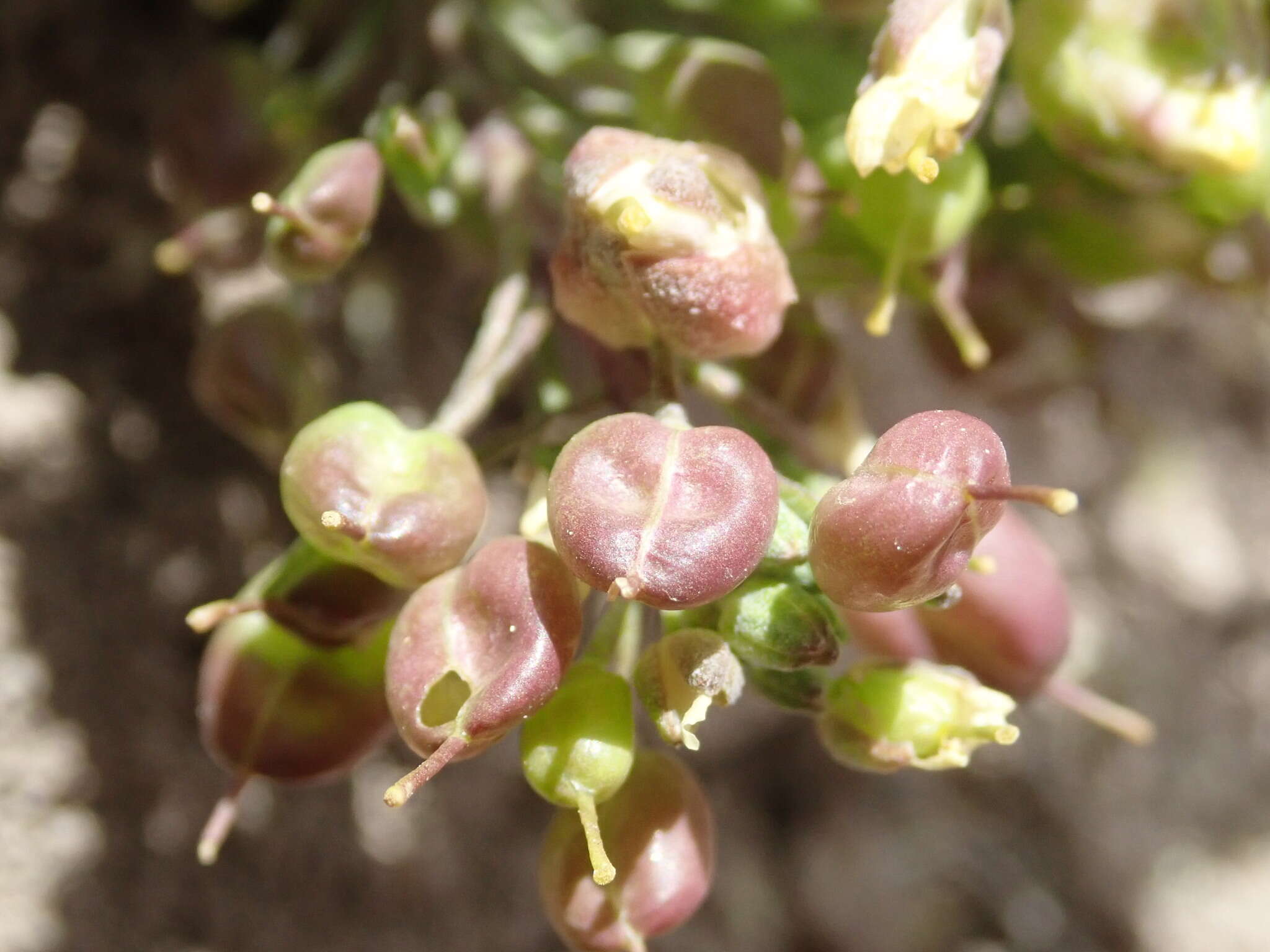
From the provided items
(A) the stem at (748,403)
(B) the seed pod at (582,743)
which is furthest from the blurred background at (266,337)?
(B) the seed pod at (582,743)

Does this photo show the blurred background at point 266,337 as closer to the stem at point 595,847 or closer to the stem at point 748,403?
the stem at point 748,403

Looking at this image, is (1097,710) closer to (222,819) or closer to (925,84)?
(925,84)

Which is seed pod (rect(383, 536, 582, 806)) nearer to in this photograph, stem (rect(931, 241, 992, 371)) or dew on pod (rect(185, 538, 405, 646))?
dew on pod (rect(185, 538, 405, 646))

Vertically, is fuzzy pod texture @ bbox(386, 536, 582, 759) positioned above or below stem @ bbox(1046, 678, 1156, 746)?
above

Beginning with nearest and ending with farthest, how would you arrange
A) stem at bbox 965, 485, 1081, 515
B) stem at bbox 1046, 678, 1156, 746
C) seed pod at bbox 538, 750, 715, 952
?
stem at bbox 965, 485, 1081, 515, seed pod at bbox 538, 750, 715, 952, stem at bbox 1046, 678, 1156, 746

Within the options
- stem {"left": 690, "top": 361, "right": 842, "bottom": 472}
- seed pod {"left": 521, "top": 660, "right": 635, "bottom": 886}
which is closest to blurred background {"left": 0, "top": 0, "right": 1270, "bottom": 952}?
stem {"left": 690, "top": 361, "right": 842, "bottom": 472}

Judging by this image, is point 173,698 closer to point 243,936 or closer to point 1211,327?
point 243,936
